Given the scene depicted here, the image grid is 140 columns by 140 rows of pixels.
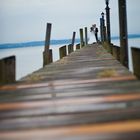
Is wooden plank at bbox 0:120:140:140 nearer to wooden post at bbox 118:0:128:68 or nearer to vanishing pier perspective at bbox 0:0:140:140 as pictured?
vanishing pier perspective at bbox 0:0:140:140

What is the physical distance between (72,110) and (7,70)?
1592mm

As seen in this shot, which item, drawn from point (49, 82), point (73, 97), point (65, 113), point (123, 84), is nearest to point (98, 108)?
point (65, 113)

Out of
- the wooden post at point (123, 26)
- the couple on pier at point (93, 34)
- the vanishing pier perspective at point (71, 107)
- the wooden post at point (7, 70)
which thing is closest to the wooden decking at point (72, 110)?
the vanishing pier perspective at point (71, 107)

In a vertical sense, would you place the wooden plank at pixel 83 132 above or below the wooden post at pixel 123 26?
below

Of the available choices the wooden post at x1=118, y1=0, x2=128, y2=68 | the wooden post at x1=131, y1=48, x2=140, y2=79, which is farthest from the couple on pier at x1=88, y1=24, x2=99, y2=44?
the wooden post at x1=131, y1=48, x2=140, y2=79

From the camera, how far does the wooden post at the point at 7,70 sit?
3848 mm

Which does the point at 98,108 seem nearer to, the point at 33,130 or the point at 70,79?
the point at 33,130

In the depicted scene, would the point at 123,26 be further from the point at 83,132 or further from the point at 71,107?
the point at 83,132

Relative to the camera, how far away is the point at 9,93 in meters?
3.54

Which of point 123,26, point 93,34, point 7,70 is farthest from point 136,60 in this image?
point 93,34

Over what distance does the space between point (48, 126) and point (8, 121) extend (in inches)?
13.3

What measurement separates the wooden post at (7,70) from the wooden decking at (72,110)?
0.48 ft

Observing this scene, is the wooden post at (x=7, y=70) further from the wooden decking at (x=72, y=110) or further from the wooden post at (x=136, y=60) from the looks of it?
the wooden post at (x=136, y=60)

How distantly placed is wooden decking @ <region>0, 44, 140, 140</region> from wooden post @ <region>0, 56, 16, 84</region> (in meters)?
0.14
